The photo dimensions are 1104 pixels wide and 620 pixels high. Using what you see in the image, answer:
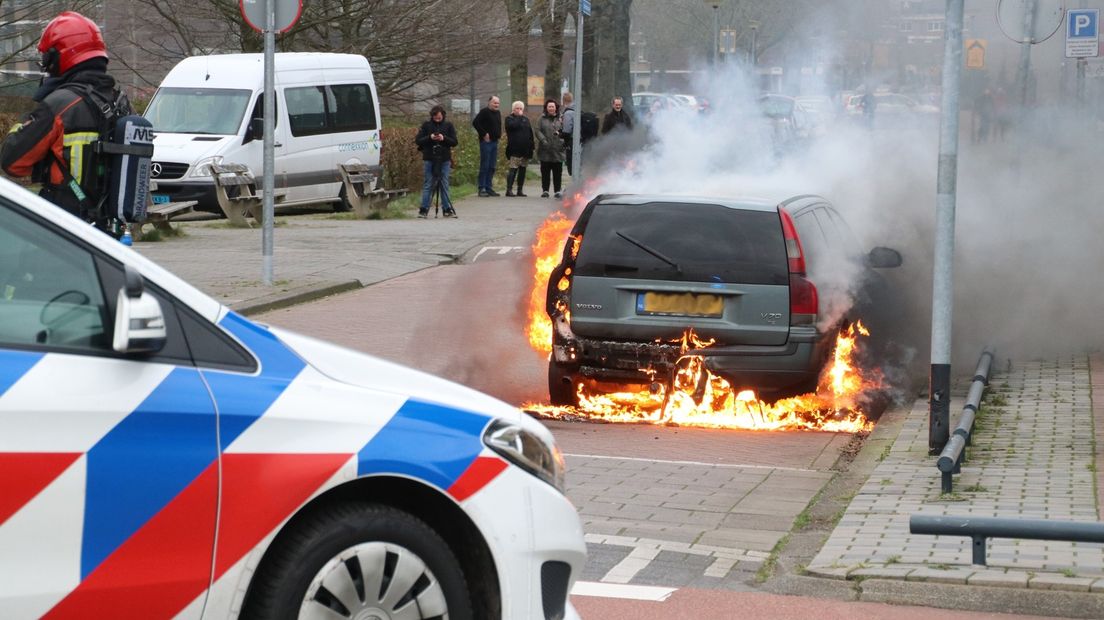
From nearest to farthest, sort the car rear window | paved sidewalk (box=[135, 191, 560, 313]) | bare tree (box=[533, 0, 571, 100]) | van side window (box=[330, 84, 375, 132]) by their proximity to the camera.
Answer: the car rear window, paved sidewalk (box=[135, 191, 560, 313]), van side window (box=[330, 84, 375, 132]), bare tree (box=[533, 0, 571, 100])

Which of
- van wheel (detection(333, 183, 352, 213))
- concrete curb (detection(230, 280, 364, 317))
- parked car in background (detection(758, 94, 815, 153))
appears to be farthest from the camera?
van wheel (detection(333, 183, 352, 213))

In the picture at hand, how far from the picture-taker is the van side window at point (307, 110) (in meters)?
25.3

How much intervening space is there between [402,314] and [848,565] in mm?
9283

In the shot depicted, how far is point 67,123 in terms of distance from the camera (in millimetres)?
8242

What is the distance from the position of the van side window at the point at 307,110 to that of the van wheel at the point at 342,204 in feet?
3.55

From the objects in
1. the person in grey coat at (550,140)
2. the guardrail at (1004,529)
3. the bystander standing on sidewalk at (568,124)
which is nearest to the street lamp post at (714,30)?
the bystander standing on sidewalk at (568,124)

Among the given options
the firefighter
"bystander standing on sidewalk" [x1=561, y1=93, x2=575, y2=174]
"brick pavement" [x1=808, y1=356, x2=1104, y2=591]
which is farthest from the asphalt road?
"bystander standing on sidewalk" [x1=561, y1=93, x2=575, y2=174]

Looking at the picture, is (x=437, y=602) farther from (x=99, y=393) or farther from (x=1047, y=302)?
(x=1047, y=302)

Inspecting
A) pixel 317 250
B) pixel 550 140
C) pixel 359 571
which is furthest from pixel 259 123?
pixel 359 571

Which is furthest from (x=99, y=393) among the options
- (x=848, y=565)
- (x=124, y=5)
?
(x=124, y=5)

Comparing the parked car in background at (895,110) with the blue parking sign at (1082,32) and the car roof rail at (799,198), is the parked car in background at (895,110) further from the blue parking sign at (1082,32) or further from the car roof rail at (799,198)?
the car roof rail at (799,198)

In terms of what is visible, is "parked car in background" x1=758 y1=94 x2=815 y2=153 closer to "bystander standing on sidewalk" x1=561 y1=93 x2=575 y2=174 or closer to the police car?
"bystander standing on sidewalk" x1=561 y1=93 x2=575 y2=174

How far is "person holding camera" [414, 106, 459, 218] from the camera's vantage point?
25.6 metres

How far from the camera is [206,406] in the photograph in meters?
4.17
